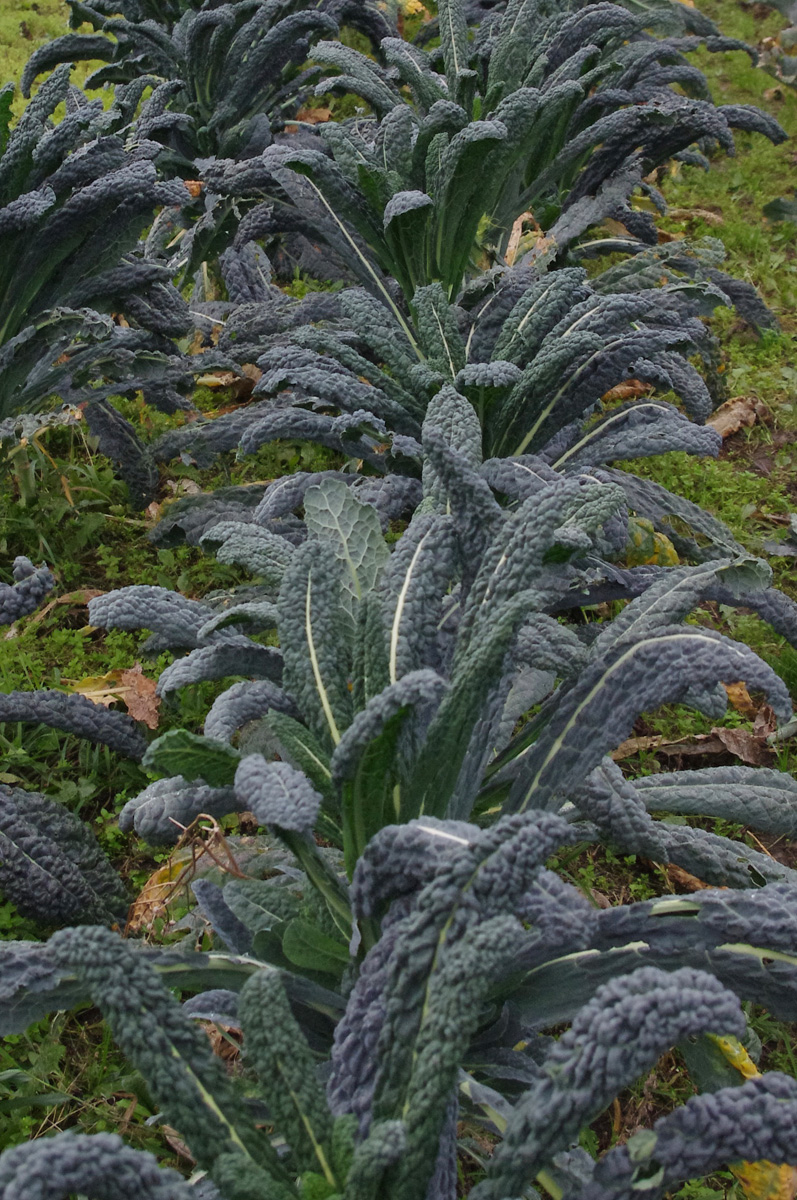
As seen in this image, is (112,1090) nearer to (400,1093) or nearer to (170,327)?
(400,1093)

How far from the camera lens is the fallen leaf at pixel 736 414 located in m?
3.71

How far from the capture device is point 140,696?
2594 mm

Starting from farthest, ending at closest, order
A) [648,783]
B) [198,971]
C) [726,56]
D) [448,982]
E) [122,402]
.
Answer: [726,56] → [122,402] → [648,783] → [198,971] → [448,982]

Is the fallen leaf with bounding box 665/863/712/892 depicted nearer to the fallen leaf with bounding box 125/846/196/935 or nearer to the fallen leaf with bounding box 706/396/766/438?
the fallen leaf with bounding box 125/846/196/935

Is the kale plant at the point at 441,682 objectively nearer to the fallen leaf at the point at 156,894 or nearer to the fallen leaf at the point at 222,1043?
the fallen leaf at the point at 156,894

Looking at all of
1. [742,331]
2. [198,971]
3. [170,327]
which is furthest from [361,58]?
[198,971]

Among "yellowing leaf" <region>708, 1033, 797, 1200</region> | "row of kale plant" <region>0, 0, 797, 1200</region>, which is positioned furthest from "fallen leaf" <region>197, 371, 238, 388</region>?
"yellowing leaf" <region>708, 1033, 797, 1200</region>

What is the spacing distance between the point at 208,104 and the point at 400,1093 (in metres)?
4.15

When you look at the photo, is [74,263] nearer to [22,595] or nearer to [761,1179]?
[22,595]

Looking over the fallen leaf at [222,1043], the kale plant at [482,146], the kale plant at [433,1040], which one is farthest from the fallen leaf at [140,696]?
the kale plant at [482,146]

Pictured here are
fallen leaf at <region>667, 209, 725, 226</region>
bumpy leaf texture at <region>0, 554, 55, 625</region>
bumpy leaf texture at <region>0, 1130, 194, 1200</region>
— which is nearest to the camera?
bumpy leaf texture at <region>0, 1130, 194, 1200</region>

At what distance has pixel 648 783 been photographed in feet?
6.61

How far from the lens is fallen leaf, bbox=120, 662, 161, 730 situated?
2.53 m

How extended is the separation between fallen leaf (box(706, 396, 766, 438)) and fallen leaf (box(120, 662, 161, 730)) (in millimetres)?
2268
